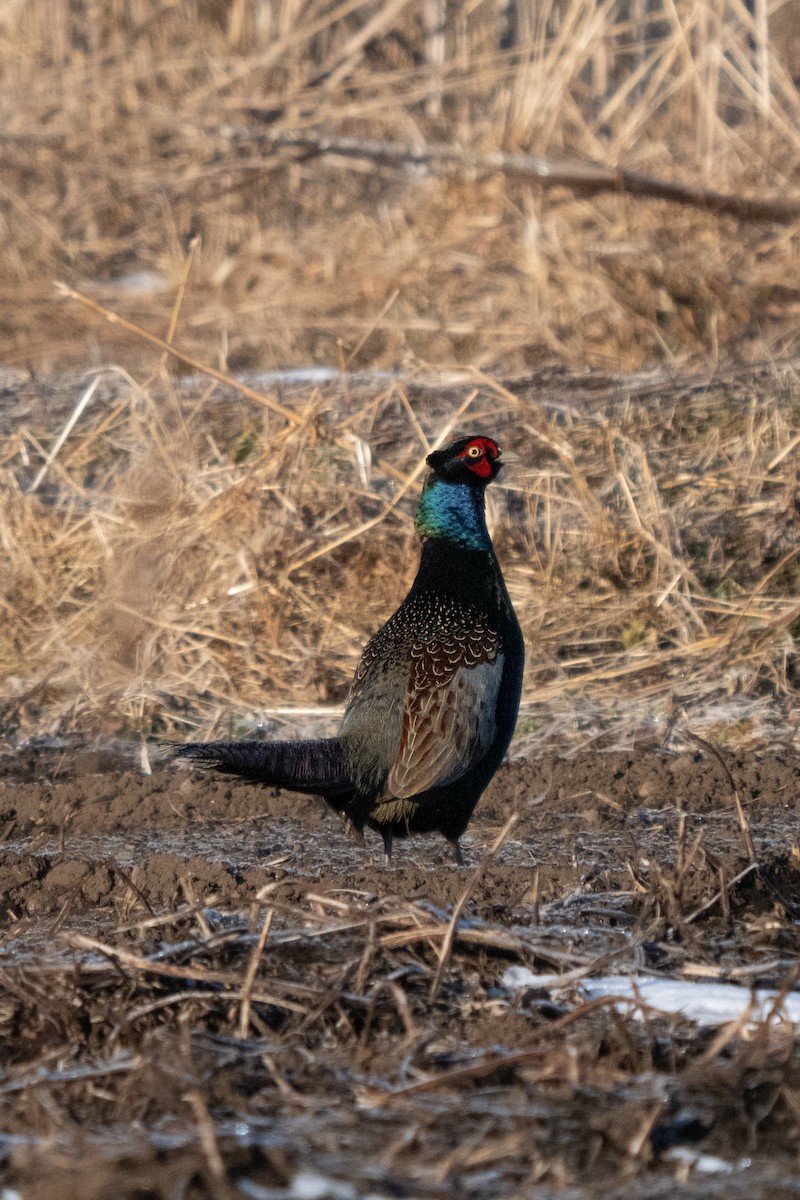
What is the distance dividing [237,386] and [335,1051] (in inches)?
125

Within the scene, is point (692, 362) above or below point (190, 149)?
below

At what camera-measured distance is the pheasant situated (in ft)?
13.2

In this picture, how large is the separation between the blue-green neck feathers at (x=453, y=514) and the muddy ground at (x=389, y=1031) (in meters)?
0.88

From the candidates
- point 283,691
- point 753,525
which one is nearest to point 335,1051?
point 283,691


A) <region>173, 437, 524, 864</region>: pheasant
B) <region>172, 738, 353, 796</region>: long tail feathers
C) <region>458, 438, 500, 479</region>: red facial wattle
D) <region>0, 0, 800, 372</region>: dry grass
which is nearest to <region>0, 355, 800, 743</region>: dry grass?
<region>173, 437, 524, 864</region>: pheasant

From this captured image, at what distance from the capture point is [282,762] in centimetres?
382

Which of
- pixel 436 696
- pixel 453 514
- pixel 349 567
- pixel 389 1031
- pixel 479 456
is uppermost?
pixel 479 456

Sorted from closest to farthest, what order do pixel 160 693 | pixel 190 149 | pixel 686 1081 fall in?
pixel 686 1081, pixel 160 693, pixel 190 149

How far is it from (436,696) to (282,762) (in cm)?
49

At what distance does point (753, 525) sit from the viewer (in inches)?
233

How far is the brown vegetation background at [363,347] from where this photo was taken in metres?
5.66

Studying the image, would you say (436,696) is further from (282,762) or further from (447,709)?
(282,762)

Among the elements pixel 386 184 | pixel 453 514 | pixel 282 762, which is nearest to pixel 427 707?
pixel 282 762

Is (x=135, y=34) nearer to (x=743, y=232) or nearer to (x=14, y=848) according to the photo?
(x=743, y=232)
